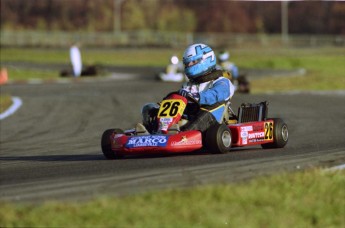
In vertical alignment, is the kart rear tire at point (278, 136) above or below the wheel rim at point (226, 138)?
below

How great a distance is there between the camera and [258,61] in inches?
2023

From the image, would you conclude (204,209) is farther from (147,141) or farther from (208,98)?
(208,98)

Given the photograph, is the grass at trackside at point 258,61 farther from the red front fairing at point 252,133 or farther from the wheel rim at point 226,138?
the wheel rim at point 226,138

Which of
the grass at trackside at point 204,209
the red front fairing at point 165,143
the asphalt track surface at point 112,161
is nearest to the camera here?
the grass at trackside at point 204,209

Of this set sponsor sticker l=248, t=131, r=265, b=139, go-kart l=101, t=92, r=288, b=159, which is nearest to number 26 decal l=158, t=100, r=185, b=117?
go-kart l=101, t=92, r=288, b=159

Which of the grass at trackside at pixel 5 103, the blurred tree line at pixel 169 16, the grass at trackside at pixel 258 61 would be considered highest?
the grass at trackside at pixel 5 103

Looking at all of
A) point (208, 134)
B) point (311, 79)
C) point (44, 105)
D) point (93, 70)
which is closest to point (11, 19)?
point (93, 70)

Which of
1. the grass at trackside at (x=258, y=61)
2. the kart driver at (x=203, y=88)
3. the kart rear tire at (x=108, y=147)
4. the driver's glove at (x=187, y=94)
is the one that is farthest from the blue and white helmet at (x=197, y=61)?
the grass at trackside at (x=258, y=61)

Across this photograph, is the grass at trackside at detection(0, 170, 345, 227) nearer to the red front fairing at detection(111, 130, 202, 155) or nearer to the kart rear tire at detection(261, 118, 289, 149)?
the red front fairing at detection(111, 130, 202, 155)

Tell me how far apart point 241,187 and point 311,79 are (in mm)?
26636

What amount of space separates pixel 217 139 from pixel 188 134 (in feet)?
0.96

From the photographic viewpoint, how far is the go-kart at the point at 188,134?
29.0ft

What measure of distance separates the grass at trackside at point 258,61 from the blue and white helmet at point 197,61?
1794 cm

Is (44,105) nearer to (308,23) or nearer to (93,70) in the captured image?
(93,70)
